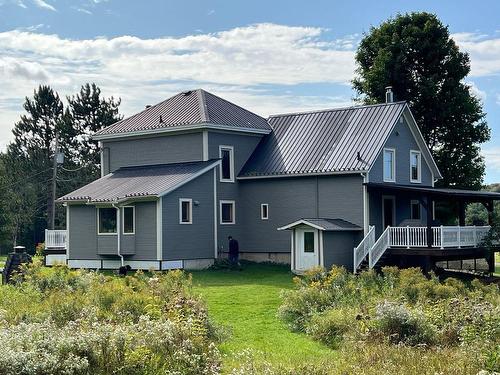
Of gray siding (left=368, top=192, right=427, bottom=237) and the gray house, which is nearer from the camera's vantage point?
the gray house

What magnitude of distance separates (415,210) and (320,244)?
308 inches

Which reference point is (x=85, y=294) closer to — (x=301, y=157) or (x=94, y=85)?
(x=301, y=157)

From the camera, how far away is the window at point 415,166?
114 feet

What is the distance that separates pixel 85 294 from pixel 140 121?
21.2 m

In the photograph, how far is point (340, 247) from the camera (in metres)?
29.9

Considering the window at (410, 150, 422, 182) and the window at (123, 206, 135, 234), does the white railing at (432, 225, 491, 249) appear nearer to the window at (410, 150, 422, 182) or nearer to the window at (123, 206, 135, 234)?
the window at (410, 150, 422, 182)

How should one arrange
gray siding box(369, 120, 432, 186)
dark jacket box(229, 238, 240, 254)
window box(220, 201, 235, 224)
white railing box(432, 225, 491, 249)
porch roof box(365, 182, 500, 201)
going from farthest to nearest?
window box(220, 201, 235, 224), gray siding box(369, 120, 432, 186), dark jacket box(229, 238, 240, 254), porch roof box(365, 182, 500, 201), white railing box(432, 225, 491, 249)

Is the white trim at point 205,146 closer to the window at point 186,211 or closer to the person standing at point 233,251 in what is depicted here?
the window at point 186,211

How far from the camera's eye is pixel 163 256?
30000 mm

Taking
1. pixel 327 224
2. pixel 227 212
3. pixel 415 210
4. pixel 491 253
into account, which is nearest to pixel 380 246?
pixel 327 224

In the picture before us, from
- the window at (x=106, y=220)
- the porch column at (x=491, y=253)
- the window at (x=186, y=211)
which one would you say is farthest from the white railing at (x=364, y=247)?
the window at (x=106, y=220)

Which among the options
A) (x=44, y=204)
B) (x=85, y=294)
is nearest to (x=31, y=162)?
(x=44, y=204)

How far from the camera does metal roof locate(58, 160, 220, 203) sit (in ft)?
99.5

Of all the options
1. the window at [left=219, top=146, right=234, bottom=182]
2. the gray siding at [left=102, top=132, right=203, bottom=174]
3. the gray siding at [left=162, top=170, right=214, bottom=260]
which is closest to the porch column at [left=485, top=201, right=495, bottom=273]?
the window at [left=219, top=146, right=234, bottom=182]
